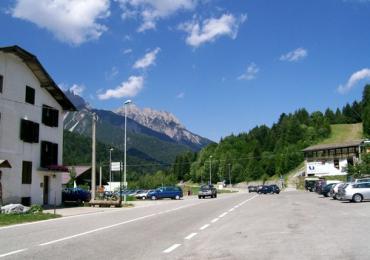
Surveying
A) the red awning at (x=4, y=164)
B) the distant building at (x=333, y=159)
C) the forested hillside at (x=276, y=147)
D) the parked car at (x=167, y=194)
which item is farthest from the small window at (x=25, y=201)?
the forested hillside at (x=276, y=147)

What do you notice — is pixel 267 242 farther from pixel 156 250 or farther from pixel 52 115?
pixel 52 115

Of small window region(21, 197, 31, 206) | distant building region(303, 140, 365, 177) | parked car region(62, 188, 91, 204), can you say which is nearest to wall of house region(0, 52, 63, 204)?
small window region(21, 197, 31, 206)

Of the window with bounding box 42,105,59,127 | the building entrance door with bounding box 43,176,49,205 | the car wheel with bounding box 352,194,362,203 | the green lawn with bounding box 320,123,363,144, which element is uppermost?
the green lawn with bounding box 320,123,363,144

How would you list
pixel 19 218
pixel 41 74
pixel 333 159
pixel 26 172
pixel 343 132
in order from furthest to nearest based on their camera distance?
pixel 343 132
pixel 333 159
pixel 41 74
pixel 26 172
pixel 19 218

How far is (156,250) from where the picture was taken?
37.2 feet

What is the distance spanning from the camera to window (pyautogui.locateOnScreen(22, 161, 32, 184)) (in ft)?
116

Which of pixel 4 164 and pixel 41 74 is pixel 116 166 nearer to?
pixel 41 74

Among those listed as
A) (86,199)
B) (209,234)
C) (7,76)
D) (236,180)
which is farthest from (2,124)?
(236,180)

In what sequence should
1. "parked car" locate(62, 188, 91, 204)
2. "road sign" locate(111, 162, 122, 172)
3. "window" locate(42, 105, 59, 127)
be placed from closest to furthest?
"window" locate(42, 105, 59, 127)
"road sign" locate(111, 162, 122, 172)
"parked car" locate(62, 188, 91, 204)

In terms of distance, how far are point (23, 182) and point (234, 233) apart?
951 inches

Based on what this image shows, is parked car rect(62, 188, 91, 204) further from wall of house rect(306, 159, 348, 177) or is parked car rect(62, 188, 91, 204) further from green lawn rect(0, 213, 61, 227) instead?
wall of house rect(306, 159, 348, 177)

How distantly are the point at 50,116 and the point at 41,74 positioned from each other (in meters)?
3.88

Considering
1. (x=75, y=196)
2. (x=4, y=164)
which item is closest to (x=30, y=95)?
(x=4, y=164)

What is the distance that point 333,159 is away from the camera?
121 meters
